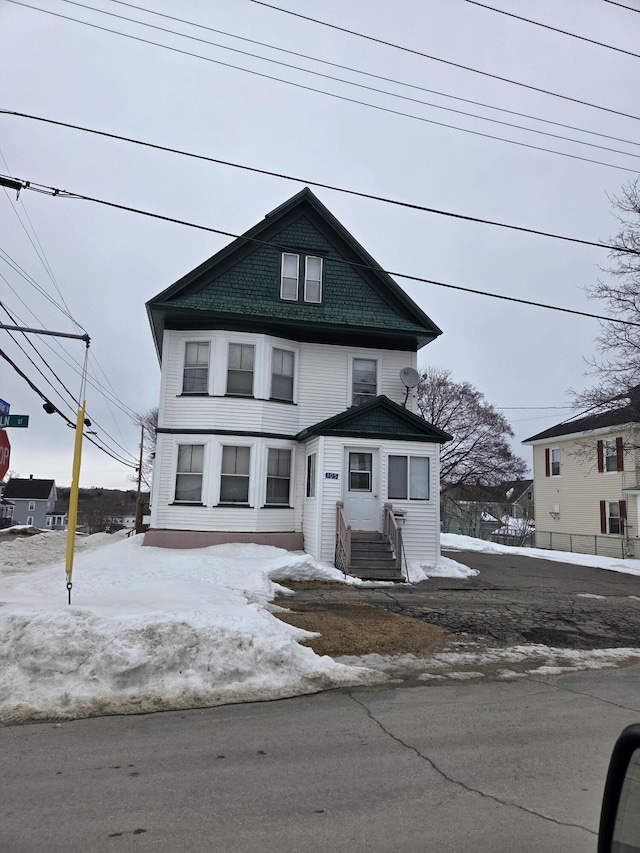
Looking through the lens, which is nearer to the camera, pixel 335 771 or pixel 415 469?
pixel 335 771

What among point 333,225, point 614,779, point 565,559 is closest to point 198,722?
point 614,779

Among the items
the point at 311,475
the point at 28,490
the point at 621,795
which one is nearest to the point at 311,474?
the point at 311,475

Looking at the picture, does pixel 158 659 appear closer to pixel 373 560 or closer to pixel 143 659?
pixel 143 659

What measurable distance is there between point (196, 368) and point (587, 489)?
23896 millimetres

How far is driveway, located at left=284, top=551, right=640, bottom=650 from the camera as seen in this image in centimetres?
995

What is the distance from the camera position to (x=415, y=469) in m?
17.8

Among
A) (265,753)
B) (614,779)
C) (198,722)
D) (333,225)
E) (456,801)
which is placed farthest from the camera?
(333,225)

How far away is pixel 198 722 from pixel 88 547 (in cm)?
1745

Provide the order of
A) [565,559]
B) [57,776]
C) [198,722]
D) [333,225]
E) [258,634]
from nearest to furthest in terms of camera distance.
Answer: [57,776]
[198,722]
[258,634]
[333,225]
[565,559]

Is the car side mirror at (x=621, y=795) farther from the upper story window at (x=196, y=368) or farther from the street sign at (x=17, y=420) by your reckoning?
the upper story window at (x=196, y=368)

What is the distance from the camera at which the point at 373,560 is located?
52.2 feet

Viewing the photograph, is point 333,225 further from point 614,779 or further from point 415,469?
point 614,779

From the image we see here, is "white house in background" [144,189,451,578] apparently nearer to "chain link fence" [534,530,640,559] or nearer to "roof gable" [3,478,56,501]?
"chain link fence" [534,530,640,559]

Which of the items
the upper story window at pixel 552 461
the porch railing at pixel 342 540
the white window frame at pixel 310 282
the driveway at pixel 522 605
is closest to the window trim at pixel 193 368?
the white window frame at pixel 310 282
